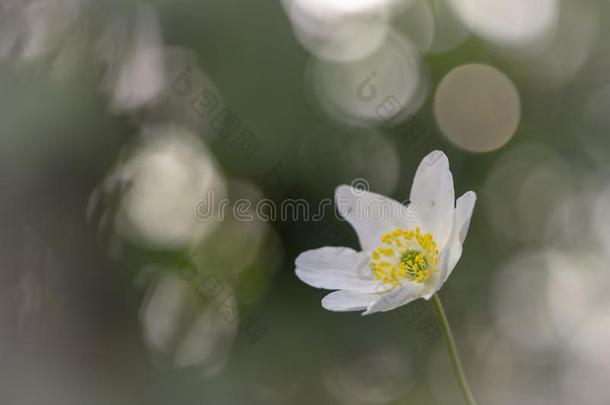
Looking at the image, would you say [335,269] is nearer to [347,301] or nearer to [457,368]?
[347,301]

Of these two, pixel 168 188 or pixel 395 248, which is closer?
pixel 395 248

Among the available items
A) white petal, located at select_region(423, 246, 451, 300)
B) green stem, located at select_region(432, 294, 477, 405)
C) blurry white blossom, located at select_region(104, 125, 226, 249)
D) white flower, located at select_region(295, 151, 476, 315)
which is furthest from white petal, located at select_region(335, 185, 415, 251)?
blurry white blossom, located at select_region(104, 125, 226, 249)

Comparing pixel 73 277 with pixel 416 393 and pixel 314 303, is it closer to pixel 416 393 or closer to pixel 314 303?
pixel 314 303

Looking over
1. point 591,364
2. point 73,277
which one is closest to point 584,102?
point 591,364

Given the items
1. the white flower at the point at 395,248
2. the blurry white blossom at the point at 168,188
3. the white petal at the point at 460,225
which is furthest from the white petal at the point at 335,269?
the blurry white blossom at the point at 168,188

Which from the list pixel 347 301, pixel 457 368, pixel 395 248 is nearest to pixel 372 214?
pixel 395 248

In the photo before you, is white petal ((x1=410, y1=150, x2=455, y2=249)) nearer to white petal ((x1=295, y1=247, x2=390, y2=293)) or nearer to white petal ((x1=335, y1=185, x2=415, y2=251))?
white petal ((x1=335, y1=185, x2=415, y2=251))
